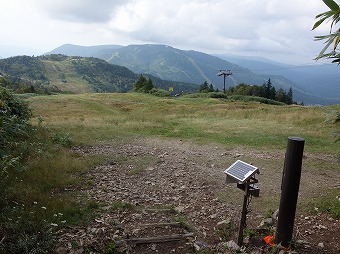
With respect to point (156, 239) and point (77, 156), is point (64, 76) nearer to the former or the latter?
point (77, 156)

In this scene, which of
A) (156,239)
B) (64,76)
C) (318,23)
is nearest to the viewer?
(318,23)

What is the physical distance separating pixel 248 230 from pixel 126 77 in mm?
198910

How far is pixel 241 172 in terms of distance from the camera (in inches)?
208

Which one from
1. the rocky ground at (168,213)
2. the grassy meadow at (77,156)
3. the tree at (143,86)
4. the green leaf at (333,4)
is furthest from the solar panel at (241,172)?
the tree at (143,86)

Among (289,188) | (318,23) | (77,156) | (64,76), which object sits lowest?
(77,156)

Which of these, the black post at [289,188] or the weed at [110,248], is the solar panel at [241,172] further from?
the weed at [110,248]

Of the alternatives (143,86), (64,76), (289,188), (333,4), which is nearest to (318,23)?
(333,4)

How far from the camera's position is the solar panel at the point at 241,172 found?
507 centimetres

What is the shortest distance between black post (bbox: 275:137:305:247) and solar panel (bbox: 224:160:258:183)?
21.1 inches

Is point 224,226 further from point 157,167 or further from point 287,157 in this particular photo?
point 157,167

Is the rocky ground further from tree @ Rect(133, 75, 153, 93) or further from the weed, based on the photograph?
tree @ Rect(133, 75, 153, 93)

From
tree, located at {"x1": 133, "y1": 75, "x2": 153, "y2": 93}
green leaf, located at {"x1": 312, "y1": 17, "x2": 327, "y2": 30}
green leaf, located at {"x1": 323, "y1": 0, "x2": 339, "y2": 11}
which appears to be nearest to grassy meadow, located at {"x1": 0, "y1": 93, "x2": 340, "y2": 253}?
green leaf, located at {"x1": 312, "y1": 17, "x2": 327, "y2": 30}

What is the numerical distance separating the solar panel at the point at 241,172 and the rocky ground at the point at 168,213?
3.98 feet

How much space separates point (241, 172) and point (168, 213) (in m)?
2.47
